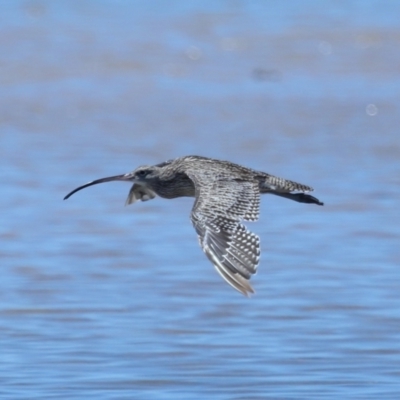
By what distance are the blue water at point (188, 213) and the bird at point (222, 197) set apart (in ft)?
2.56

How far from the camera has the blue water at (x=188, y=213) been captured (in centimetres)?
725

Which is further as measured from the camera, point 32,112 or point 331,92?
point 331,92

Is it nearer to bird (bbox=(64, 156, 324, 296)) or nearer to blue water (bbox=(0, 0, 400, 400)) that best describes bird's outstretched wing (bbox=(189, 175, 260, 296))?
bird (bbox=(64, 156, 324, 296))

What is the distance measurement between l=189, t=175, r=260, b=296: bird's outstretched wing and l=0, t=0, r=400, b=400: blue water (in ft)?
2.88

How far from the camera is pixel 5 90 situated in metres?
17.9

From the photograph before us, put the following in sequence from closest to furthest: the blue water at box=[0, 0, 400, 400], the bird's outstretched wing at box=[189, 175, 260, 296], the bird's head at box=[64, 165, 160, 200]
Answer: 1. the bird's outstretched wing at box=[189, 175, 260, 296]
2. the blue water at box=[0, 0, 400, 400]
3. the bird's head at box=[64, 165, 160, 200]

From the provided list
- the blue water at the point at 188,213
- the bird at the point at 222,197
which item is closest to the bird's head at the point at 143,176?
the bird at the point at 222,197

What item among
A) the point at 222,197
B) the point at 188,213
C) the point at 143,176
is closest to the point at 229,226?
the point at 222,197

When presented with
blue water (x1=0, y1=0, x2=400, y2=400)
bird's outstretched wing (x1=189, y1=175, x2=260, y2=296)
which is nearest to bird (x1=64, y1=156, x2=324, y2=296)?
bird's outstretched wing (x1=189, y1=175, x2=260, y2=296)

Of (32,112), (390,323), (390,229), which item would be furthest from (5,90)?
(390,323)

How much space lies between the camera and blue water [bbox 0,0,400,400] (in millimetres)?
7254

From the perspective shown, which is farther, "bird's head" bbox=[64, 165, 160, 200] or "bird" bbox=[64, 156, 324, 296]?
"bird's head" bbox=[64, 165, 160, 200]

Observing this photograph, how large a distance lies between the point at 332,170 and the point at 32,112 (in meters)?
4.55

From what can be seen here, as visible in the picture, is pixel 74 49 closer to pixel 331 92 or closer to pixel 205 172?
pixel 331 92
